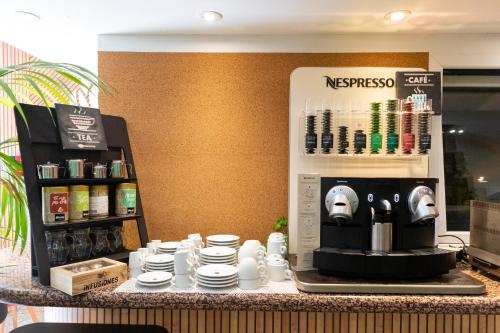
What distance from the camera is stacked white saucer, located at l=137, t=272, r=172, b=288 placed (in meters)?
1.66

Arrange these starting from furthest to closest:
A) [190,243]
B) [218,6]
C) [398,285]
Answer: [218,6]
[190,243]
[398,285]

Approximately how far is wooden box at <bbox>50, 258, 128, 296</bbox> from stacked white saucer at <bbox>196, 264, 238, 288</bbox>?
16.4 inches

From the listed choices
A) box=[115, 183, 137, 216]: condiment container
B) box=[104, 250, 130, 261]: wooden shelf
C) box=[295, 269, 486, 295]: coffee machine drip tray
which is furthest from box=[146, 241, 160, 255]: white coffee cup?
box=[295, 269, 486, 295]: coffee machine drip tray

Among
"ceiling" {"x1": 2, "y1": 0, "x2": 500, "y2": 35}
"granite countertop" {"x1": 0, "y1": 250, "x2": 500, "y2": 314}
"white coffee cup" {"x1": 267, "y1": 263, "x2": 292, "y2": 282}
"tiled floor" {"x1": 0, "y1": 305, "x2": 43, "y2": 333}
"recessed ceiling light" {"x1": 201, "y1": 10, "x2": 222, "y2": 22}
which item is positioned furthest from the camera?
"tiled floor" {"x1": 0, "y1": 305, "x2": 43, "y2": 333}

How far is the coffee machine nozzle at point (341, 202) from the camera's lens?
169cm

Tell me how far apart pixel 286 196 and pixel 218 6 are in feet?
4.56

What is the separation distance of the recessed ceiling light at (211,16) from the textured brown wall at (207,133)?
344 mm

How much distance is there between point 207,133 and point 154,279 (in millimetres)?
1226

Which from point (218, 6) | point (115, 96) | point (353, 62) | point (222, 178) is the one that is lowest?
point (222, 178)

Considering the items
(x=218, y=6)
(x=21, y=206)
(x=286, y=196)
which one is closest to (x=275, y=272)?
(x=286, y=196)

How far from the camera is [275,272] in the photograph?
5.89 ft

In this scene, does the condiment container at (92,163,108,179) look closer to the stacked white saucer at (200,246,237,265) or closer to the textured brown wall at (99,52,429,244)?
the textured brown wall at (99,52,429,244)

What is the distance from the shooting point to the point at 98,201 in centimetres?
195

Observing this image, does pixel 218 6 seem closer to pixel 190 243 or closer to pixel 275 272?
pixel 190 243
